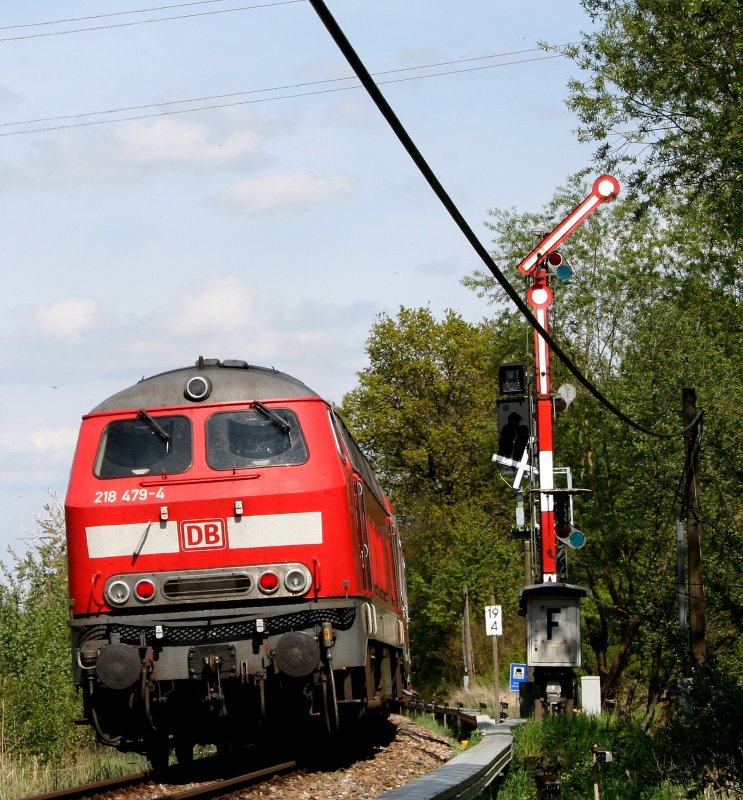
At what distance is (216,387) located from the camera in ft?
38.9

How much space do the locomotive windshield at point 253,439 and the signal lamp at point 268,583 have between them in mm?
1044

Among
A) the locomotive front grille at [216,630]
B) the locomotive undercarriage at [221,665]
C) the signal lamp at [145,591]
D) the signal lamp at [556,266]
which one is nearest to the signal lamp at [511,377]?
the signal lamp at [556,266]

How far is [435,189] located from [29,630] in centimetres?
1584

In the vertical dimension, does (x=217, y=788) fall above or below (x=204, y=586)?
below

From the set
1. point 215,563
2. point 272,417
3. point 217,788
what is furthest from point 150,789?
point 272,417

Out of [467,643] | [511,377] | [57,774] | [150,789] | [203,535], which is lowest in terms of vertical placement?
[467,643]

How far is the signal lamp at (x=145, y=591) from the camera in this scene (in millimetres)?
11109

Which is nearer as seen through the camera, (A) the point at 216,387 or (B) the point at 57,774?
(A) the point at 216,387

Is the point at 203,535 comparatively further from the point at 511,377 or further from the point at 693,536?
the point at 693,536

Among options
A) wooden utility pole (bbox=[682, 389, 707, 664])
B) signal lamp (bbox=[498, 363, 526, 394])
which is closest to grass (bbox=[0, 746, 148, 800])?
signal lamp (bbox=[498, 363, 526, 394])

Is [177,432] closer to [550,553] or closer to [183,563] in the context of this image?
[183,563]

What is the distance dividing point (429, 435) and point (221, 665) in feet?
123

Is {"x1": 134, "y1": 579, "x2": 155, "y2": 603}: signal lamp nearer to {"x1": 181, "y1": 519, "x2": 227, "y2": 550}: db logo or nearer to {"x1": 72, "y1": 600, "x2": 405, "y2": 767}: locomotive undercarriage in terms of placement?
{"x1": 72, "y1": 600, "x2": 405, "y2": 767}: locomotive undercarriage

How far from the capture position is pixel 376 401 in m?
49.4
